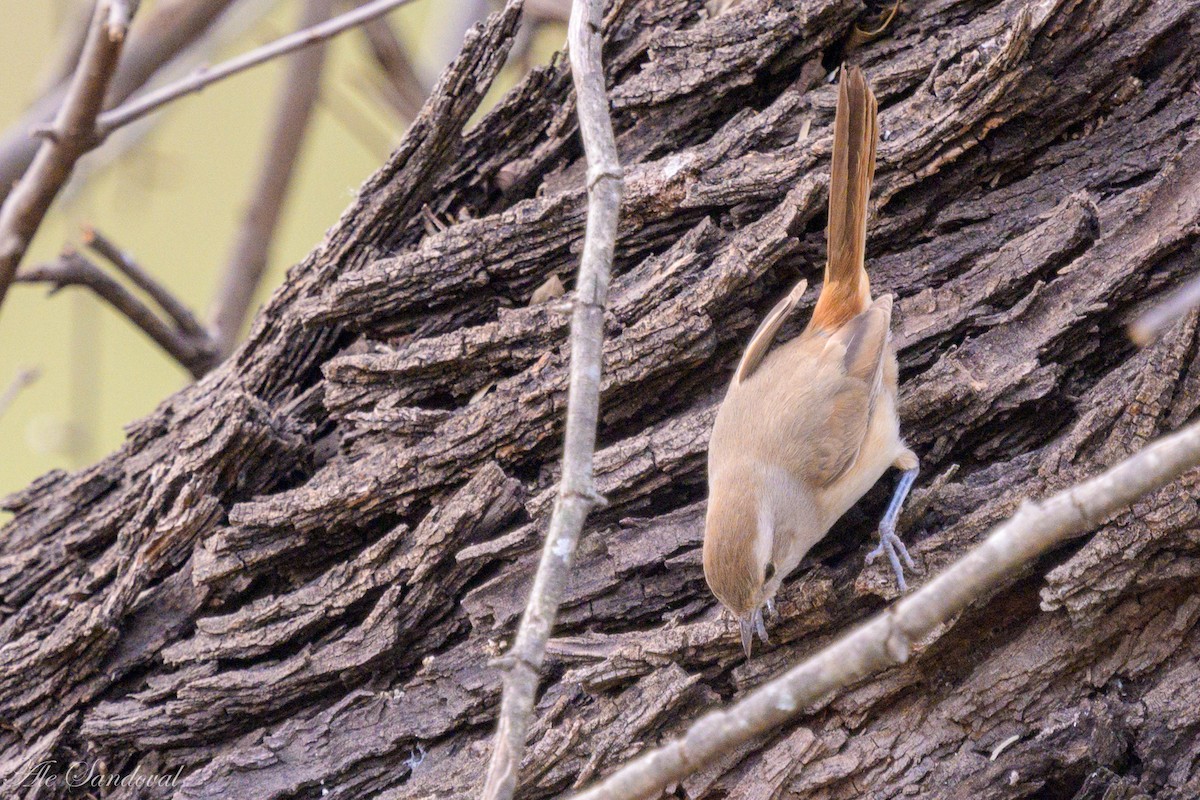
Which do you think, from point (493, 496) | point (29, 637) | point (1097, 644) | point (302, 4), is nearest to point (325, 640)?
point (493, 496)

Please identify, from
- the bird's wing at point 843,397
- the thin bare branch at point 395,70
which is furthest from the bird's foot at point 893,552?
the thin bare branch at point 395,70

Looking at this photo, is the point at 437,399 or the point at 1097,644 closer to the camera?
the point at 1097,644

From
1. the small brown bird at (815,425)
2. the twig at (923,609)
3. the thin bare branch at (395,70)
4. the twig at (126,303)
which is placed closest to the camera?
the twig at (923,609)

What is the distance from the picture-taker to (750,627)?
267cm

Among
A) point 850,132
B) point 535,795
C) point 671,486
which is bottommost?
point 535,795

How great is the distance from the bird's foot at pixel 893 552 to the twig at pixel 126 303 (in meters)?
3.12

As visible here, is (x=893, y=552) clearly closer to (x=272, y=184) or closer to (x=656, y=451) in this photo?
(x=656, y=451)

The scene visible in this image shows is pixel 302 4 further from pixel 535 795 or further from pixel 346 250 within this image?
pixel 535 795

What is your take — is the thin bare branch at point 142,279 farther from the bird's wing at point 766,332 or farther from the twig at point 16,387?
the bird's wing at point 766,332

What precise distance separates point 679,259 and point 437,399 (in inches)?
36.0

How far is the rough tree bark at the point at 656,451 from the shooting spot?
245 cm

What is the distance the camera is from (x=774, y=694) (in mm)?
1488

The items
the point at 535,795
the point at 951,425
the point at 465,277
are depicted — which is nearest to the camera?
the point at 535,795

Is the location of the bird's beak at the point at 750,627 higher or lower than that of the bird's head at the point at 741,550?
lower
